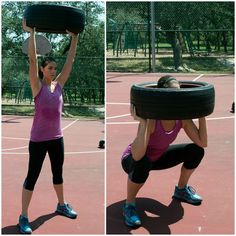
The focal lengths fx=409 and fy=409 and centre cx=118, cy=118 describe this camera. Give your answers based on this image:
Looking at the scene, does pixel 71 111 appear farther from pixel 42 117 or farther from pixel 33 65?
pixel 33 65

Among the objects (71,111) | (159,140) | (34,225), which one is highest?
(159,140)

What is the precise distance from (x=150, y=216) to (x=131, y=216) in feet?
0.82

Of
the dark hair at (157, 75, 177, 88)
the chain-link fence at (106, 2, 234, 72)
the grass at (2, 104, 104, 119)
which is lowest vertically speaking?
the grass at (2, 104, 104, 119)

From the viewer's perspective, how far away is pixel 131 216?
374 cm

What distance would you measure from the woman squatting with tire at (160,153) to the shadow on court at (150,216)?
9cm

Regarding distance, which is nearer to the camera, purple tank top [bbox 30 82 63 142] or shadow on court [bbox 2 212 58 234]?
purple tank top [bbox 30 82 63 142]

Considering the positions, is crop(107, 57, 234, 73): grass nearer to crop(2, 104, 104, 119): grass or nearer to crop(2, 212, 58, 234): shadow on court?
crop(2, 104, 104, 119): grass

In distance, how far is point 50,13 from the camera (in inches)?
145

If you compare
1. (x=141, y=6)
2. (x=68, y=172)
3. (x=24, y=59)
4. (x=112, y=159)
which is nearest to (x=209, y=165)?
(x=112, y=159)

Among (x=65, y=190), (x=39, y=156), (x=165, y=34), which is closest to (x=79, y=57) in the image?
(x=165, y=34)

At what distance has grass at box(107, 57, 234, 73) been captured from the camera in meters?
19.0

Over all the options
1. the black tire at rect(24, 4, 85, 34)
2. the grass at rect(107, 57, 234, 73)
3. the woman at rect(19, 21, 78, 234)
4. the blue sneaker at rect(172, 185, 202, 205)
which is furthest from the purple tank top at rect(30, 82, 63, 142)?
the grass at rect(107, 57, 234, 73)

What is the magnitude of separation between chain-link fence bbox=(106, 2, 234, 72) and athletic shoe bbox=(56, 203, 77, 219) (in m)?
14.7

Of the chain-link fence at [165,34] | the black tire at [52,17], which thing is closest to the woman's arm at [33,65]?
the black tire at [52,17]
